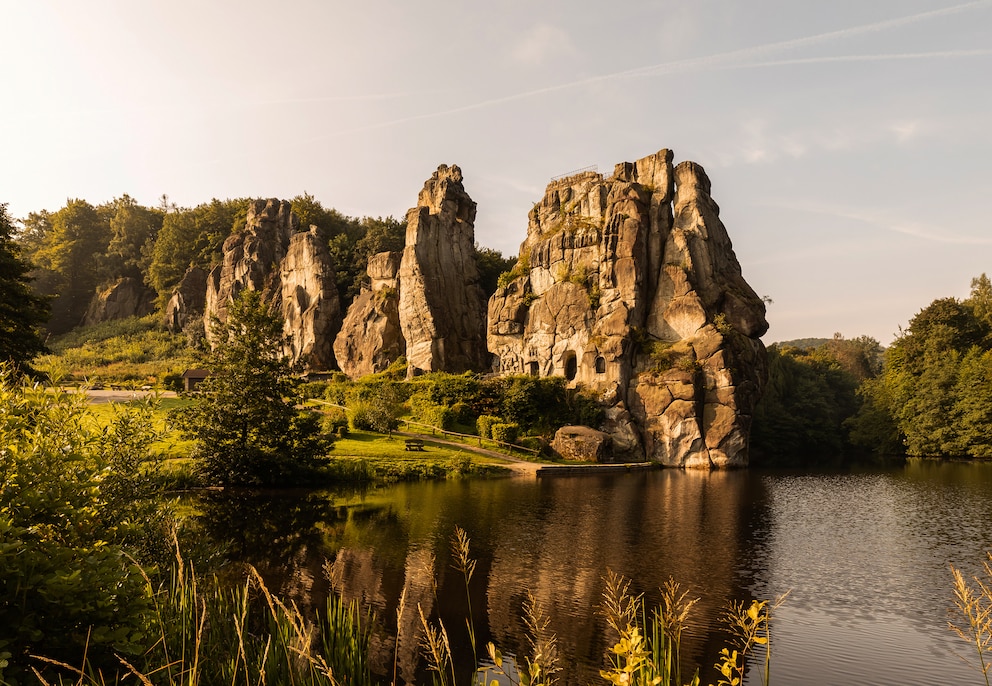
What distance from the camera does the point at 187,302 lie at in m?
84.9

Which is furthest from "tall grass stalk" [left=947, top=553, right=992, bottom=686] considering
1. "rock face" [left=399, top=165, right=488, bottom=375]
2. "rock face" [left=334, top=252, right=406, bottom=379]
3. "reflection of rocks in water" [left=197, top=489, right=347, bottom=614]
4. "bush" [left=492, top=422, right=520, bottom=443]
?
"rock face" [left=334, top=252, right=406, bottom=379]

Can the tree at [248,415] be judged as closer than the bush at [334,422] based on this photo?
Yes

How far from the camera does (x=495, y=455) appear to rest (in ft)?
142

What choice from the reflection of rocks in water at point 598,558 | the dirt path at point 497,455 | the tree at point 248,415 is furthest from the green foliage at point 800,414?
the tree at point 248,415

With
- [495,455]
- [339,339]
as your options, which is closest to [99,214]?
[339,339]

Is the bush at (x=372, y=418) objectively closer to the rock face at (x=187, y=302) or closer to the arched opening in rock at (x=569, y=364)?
the arched opening in rock at (x=569, y=364)

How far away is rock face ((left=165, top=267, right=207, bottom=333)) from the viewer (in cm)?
8394

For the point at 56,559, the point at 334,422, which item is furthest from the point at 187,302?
the point at 56,559

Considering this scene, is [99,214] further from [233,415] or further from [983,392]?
[983,392]

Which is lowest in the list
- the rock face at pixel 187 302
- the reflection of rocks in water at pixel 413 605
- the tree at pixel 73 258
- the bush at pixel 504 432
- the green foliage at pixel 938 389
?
the reflection of rocks in water at pixel 413 605

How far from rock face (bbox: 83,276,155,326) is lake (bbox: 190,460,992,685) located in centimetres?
7979

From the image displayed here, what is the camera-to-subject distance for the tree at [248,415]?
2817 cm

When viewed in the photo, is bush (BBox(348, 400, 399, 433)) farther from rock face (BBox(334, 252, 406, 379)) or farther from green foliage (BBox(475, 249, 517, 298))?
green foliage (BBox(475, 249, 517, 298))

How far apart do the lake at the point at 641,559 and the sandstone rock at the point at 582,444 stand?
40.9 feet
